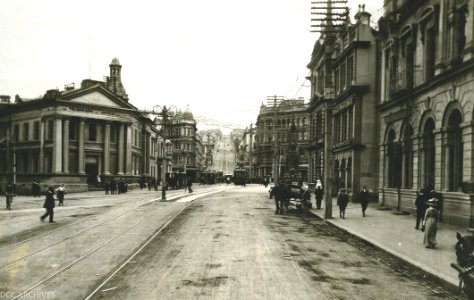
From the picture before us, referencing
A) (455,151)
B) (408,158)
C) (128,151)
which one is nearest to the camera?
(455,151)

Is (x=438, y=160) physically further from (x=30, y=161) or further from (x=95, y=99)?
(x=30, y=161)

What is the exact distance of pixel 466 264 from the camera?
25.3ft

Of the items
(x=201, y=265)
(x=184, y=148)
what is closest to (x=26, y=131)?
(x=201, y=265)

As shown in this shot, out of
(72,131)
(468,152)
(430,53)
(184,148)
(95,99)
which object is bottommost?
(468,152)

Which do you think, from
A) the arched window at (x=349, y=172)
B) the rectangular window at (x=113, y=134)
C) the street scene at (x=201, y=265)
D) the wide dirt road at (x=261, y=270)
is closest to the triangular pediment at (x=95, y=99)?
the rectangular window at (x=113, y=134)

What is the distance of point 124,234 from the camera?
54.9ft

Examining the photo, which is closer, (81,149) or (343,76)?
(343,76)

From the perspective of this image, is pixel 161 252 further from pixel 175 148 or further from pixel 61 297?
pixel 175 148

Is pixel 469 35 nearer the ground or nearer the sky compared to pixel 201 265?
nearer the sky

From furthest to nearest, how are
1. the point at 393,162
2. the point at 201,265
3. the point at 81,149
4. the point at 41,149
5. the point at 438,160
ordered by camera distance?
the point at 81,149, the point at 41,149, the point at 393,162, the point at 438,160, the point at 201,265

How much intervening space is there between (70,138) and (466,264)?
53.3m

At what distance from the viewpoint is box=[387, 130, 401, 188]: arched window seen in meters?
28.1

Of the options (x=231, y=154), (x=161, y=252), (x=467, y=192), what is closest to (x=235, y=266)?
(x=161, y=252)

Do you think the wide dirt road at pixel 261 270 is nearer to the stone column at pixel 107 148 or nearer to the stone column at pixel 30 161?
the stone column at pixel 107 148
